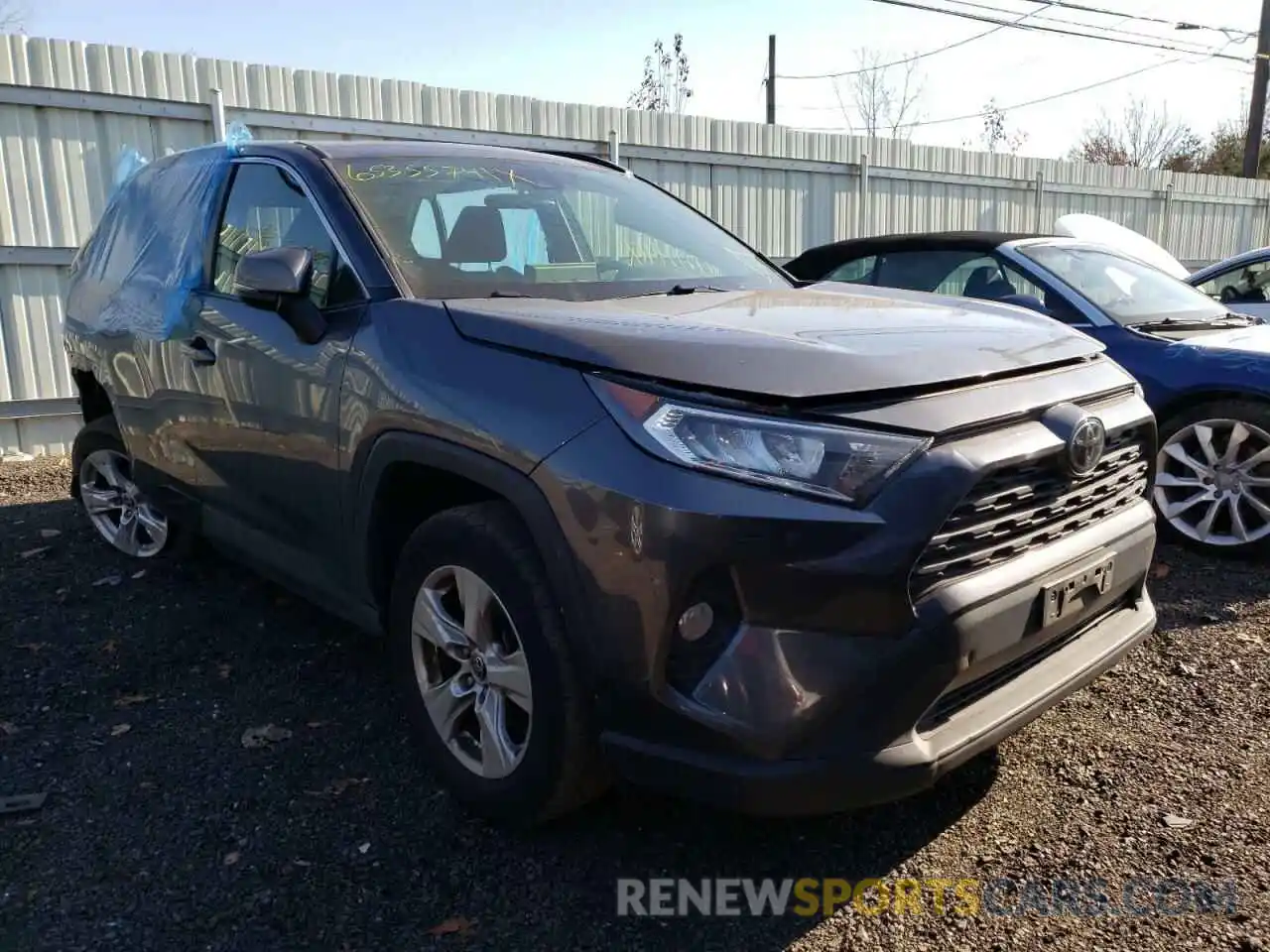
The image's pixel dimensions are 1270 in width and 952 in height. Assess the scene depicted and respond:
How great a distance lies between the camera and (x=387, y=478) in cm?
270

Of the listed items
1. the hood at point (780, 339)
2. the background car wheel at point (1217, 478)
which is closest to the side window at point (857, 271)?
the background car wheel at point (1217, 478)

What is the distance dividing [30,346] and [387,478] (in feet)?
19.4

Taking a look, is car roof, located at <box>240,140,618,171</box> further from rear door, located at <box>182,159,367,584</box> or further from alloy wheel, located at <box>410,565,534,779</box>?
alloy wheel, located at <box>410,565,534,779</box>

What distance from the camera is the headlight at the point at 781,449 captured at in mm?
2002

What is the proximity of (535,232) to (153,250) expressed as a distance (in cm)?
186

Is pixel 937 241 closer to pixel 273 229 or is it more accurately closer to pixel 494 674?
pixel 273 229

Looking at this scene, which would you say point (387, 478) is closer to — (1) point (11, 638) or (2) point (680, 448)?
(2) point (680, 448)

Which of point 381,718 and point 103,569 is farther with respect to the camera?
point 103,569

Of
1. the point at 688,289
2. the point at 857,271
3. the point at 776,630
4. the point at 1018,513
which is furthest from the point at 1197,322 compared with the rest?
the point at 776,630

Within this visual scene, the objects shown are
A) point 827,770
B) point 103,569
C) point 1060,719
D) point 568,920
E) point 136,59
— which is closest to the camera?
point 827,770

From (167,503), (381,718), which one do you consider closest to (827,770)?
(381,718)

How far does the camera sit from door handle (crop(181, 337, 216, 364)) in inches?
138

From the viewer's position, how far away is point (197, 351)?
3580 millimetres

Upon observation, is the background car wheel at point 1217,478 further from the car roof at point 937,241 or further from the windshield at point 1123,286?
the car roof at point 937,241
